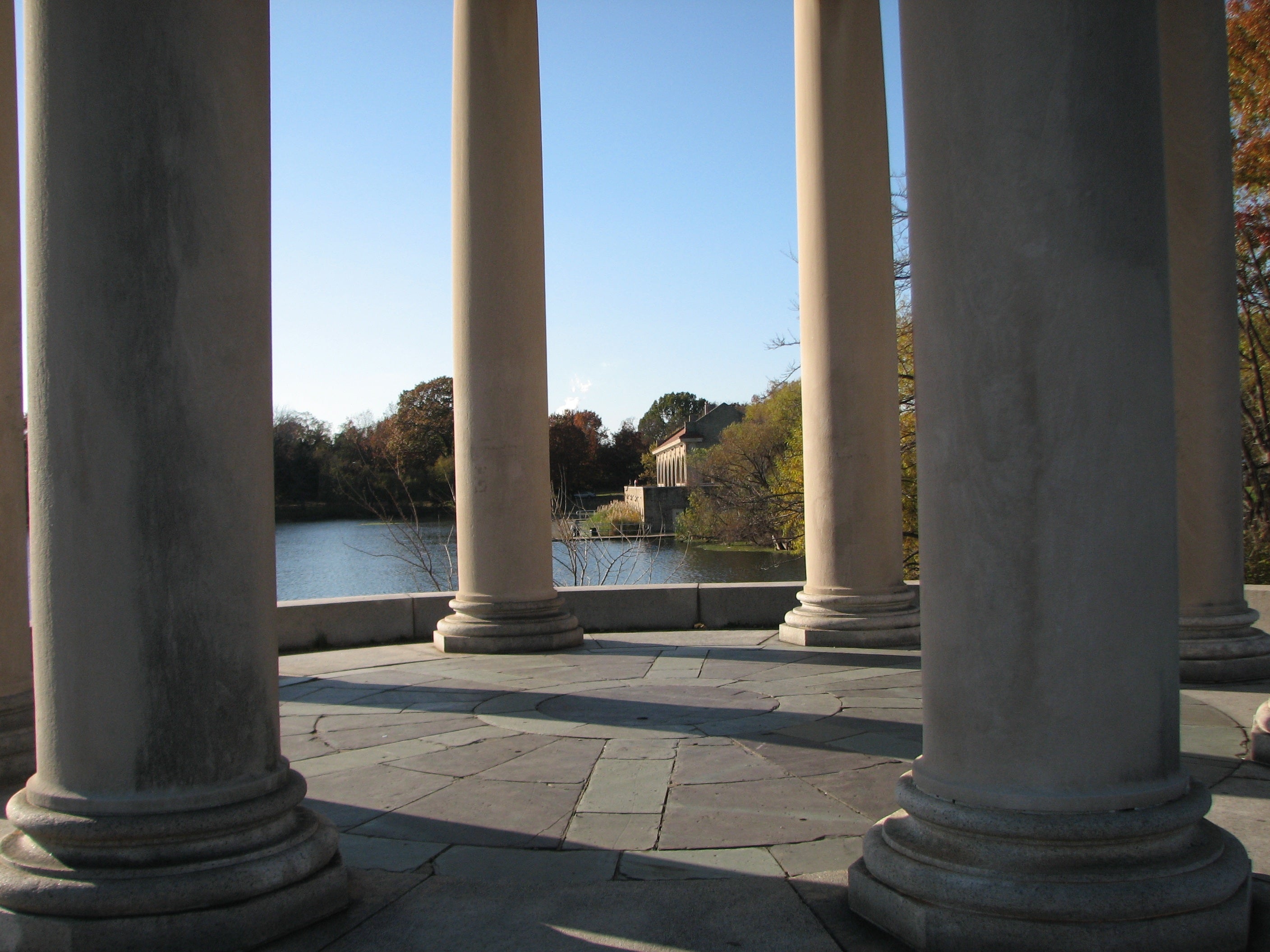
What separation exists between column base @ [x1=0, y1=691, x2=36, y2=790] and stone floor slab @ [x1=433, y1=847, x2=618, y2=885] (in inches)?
726

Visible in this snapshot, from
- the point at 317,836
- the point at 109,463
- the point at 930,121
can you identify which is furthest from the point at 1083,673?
the point at 109,463

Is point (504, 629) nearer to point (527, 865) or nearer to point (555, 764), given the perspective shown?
point (555, 764)

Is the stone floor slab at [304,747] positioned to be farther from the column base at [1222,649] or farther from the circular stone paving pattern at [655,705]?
the column base at [1222,649]

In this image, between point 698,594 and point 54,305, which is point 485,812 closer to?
point 54,305

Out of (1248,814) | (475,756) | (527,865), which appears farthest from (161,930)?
(1248,814)

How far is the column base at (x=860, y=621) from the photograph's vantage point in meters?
64.8

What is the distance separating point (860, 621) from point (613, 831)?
36852 millimetres

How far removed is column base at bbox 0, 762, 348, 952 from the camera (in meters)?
22.1

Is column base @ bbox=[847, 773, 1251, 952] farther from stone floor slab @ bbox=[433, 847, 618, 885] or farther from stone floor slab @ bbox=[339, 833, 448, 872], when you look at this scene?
stone floor slab @ bbox=[339, 833, 448, 872]

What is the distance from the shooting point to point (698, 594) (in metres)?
78.5

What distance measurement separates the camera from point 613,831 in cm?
3131

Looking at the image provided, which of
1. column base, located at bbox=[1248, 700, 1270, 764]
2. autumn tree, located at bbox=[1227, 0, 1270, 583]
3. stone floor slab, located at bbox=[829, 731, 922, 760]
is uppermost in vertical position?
autumn tree, located at bbox=[1227, 0, 1270, 583]

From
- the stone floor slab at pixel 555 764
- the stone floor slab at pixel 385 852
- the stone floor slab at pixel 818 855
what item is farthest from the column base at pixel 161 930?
the stone floor slab at pixel 555 764

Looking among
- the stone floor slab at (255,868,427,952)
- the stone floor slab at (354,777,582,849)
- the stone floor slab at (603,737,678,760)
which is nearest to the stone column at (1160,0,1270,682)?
the stone floor slab at (603,737,678,760)
